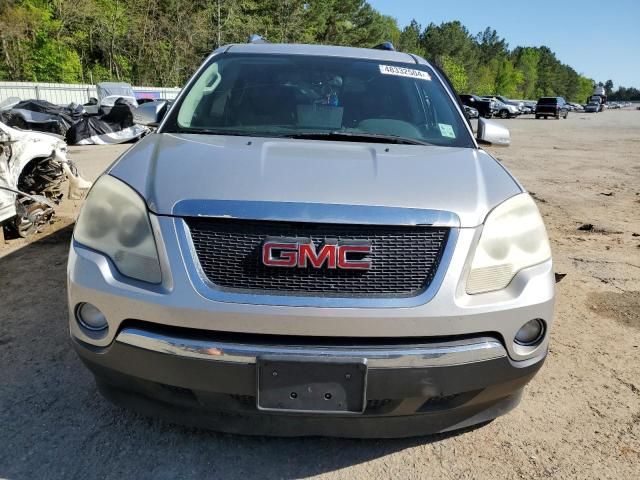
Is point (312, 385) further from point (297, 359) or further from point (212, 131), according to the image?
point (212, 131)

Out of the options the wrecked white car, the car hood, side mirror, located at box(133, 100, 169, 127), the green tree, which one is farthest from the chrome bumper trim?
the green tree

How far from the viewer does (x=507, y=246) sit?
2010 mm

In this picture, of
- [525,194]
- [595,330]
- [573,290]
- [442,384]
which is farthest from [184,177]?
[573,290]

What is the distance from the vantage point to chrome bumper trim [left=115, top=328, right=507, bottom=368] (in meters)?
1.79

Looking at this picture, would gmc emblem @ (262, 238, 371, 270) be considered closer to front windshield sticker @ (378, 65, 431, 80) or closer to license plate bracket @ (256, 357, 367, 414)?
license plate bracket @ (256, 357, 367, 414)

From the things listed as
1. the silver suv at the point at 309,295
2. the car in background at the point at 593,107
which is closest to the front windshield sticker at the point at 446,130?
the silver suv at the point at 309,295

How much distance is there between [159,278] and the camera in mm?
1857

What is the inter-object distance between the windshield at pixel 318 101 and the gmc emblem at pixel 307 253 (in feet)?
3.42

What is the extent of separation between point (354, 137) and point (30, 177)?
467cm

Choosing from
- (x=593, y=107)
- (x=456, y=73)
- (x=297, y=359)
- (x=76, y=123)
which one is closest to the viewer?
(x=297, y=359)

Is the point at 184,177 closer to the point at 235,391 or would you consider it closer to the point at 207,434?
the point at 235,391

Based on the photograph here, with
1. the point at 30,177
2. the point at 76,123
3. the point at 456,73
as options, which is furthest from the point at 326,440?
the point at 456,73

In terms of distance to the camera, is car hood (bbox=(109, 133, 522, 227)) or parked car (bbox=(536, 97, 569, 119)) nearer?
car hood (bbox=(109, 133, 522, 227))

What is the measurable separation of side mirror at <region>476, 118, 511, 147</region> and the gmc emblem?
76.0 inches
